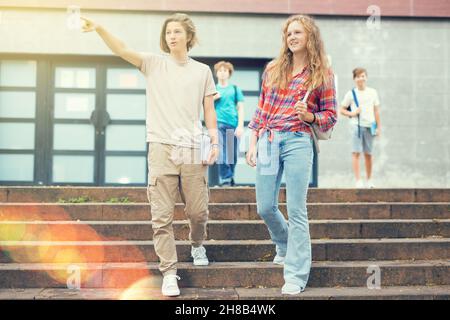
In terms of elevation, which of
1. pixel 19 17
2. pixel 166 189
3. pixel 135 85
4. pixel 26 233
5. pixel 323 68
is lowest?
pixel 26 233

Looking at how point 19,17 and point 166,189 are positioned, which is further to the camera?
point 19,17

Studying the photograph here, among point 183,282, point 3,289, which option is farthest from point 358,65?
point 3,289

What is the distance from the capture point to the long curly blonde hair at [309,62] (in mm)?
4719

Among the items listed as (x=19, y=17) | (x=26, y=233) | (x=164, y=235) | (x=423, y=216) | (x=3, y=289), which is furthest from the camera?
(x=19, y=17)

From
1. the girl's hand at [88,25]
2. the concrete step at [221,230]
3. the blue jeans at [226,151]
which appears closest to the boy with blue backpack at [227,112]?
the blue jeans at [226,151]

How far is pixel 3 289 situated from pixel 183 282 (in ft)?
5.04

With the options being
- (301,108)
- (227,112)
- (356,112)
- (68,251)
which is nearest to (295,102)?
(301,108)

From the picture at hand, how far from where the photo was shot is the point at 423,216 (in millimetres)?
6883

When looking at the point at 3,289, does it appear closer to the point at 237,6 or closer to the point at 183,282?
the point at 183,282

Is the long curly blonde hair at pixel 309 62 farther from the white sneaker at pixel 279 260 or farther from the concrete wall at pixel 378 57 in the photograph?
the concrete wall at pixel 378 57

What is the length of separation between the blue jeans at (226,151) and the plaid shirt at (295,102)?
3.35 meters

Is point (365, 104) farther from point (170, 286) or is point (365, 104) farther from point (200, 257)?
point (170, 286)

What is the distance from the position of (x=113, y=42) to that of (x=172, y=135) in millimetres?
847

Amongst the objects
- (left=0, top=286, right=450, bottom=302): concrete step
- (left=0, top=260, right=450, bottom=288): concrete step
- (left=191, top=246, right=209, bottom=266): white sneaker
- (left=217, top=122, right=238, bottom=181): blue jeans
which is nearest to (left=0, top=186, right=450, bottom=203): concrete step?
(left=217, top=122, right=238, bottom=181): blue jeans
